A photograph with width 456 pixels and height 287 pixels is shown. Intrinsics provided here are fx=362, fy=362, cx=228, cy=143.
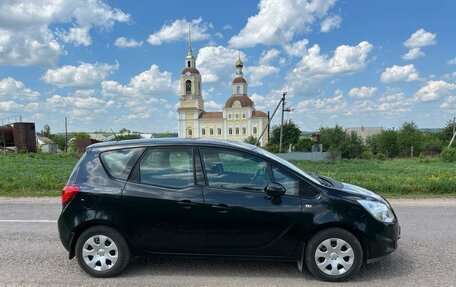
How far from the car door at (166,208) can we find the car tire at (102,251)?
18 cm

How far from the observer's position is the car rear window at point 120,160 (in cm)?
440

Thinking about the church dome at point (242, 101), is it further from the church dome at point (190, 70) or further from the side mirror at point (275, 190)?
the side mirror at point (275, 190)

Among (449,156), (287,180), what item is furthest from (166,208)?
(449,156)

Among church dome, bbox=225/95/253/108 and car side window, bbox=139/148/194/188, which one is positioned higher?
church dome, bbox=225/95/253/108

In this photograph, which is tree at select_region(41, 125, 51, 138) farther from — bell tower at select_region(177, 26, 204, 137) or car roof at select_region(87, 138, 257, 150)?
car roof at select_region(87, 138, 257, 150)

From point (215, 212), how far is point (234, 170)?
57 centimetres

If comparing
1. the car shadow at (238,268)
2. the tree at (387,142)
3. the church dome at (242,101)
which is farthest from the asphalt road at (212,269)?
the church dome at (242,101)

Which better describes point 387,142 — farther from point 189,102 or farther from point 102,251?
point 102,251

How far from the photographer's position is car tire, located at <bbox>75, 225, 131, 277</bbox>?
14.0 feet

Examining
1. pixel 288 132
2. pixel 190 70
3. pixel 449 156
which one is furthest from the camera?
pixel 190 70

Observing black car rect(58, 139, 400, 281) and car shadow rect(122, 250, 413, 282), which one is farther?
car shadow rect(122, 250, 413, 282)

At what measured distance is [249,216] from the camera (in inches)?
163

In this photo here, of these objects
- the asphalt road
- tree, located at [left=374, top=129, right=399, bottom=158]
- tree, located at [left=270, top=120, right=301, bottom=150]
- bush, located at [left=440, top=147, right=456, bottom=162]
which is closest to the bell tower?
tree, located at [left=270, top=120, right=301, bottom=150]

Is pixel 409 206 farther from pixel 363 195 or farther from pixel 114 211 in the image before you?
pixel 114 211
